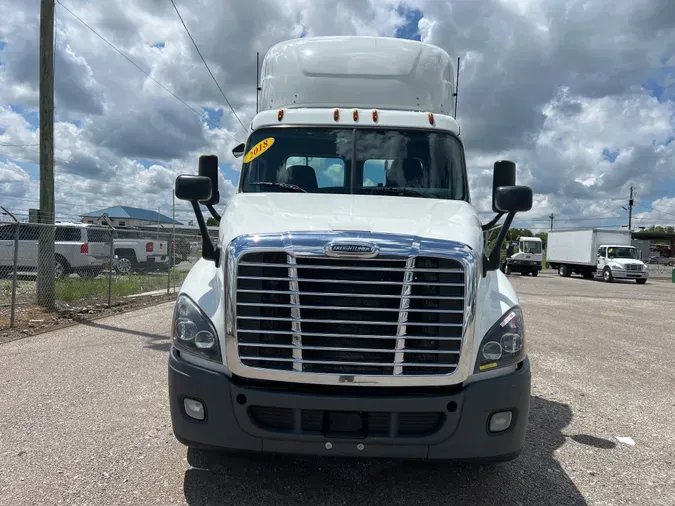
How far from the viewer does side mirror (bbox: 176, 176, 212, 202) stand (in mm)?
3705

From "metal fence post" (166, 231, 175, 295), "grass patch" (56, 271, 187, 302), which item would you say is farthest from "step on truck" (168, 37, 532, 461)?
"metal fence post" (166, 231, 175, 295)

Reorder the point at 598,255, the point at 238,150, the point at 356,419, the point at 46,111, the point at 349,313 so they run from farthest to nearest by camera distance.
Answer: the point at 598,255 → the point at 46,111 → the point at 238,150 → the point at 349,313 → the point at 356,419

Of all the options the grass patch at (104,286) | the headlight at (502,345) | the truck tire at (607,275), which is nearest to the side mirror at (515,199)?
the headlight at (502,345)

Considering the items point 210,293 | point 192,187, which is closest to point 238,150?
point 192,187

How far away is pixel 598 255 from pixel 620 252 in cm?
146

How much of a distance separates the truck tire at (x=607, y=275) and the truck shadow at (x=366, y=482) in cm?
3063

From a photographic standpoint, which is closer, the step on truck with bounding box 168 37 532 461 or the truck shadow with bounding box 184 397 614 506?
the step on truck with bounding box 168 37 532 461

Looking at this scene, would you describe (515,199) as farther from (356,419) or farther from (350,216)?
(356,419)


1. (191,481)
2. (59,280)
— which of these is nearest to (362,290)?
(191,481)

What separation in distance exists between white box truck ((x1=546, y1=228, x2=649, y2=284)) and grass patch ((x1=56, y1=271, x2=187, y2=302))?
2632 centimetres

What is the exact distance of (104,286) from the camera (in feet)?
39.1

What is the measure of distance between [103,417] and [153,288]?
1039 centimetres

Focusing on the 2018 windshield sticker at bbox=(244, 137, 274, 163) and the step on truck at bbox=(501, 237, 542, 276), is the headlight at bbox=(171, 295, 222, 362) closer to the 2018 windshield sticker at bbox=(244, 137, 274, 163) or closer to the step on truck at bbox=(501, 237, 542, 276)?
the 2018 windshield sticker at bbox=(244, 137, 274, 163)

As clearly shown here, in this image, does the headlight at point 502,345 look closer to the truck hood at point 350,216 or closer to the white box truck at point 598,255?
the truck hood at point 350,216
